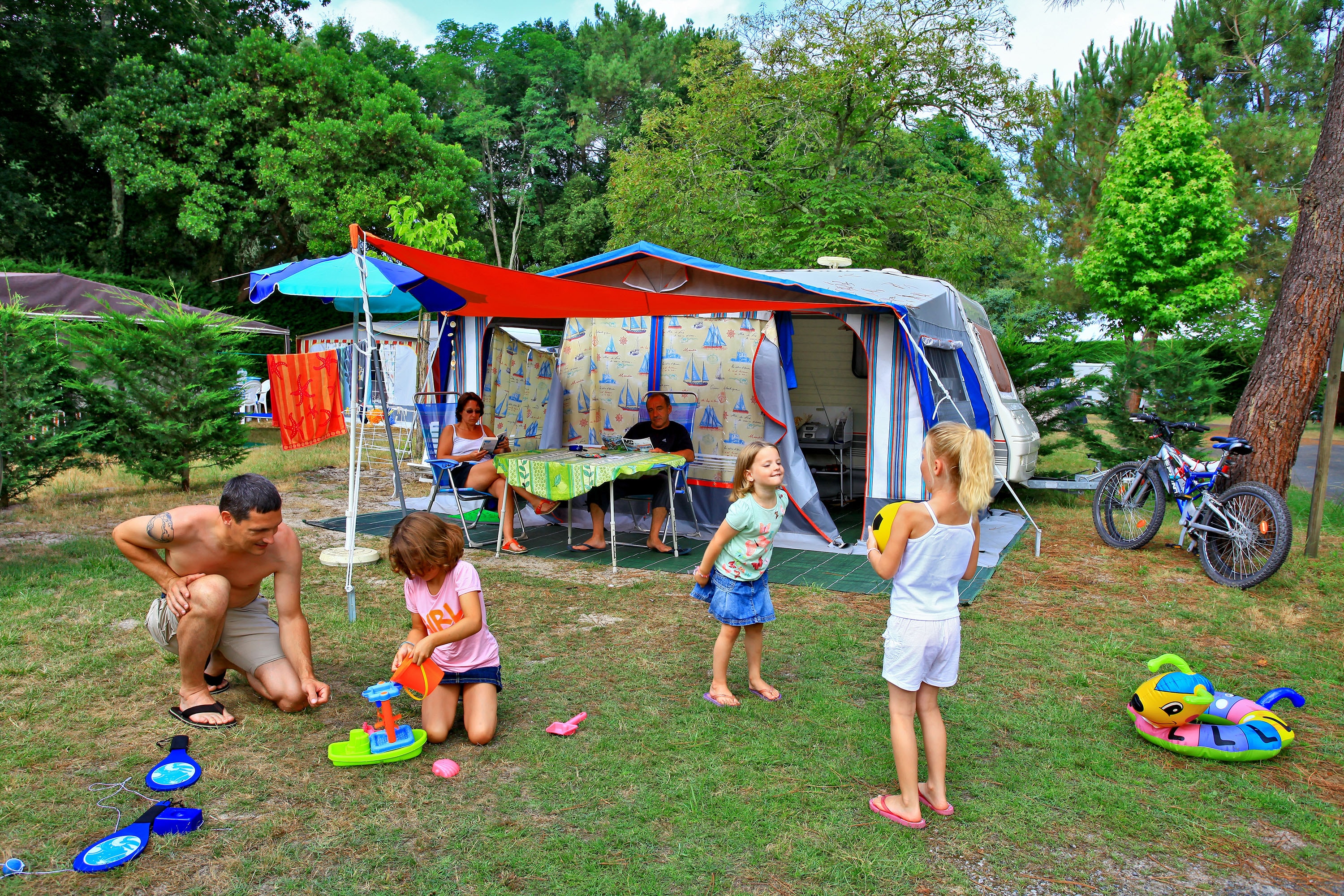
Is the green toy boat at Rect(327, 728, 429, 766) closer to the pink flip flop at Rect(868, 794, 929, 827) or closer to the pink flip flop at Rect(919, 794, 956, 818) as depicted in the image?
the pink flip flop at Rect(868, 794, 929, 827)

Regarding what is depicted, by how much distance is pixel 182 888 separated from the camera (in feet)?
6.27

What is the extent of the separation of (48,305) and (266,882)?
10851mm

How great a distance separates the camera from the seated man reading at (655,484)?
18.5 feet

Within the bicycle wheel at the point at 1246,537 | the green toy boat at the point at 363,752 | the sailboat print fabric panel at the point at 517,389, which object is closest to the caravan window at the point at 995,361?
the bicycle wheel at the point at 1246,537

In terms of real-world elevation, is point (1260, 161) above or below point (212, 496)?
above

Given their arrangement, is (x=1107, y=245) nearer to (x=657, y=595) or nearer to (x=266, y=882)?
(x=657, y=595)

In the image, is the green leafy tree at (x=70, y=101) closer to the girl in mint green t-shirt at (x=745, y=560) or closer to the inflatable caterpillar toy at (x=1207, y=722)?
the girl in mint green t-shirt at (x=745, y=560)

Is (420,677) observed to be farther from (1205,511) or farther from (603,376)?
(1205,511)

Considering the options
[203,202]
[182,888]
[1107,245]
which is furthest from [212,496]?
[1107,245]

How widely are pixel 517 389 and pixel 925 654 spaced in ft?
16.6

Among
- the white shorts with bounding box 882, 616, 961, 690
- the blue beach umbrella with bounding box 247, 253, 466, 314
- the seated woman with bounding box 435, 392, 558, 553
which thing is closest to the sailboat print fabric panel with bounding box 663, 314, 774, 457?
the seated woman with bounding box 435, 392, 558, 553

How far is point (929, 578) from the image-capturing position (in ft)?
7.22

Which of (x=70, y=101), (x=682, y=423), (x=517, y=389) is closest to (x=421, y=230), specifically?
(x=517, y=389)

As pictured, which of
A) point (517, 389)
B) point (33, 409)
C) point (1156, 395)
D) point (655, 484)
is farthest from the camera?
point (1156, 395)
